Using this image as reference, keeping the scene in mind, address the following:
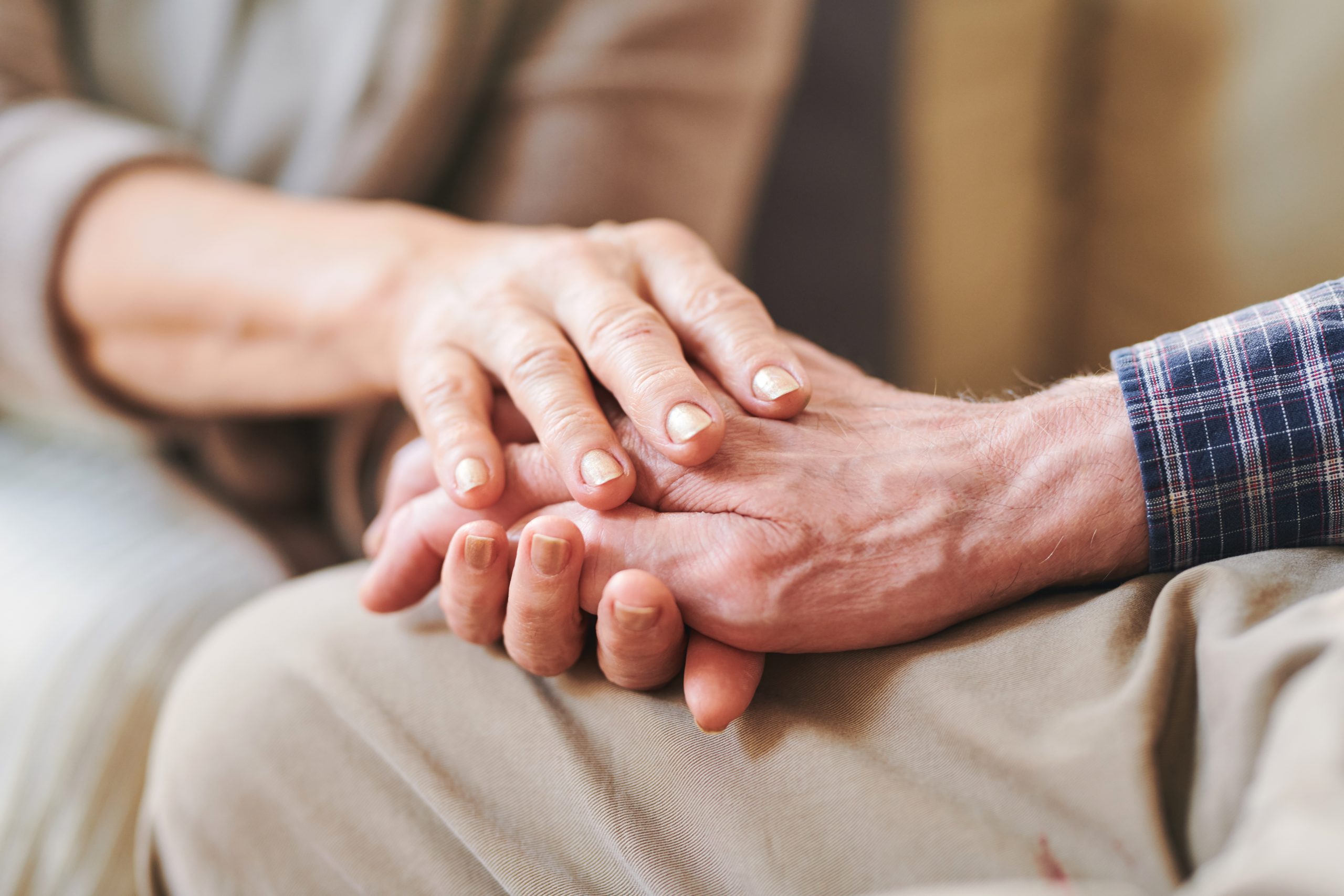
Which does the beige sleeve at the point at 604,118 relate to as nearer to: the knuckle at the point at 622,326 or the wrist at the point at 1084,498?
the knuckle at the point at 622,326

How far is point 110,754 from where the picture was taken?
676 mm

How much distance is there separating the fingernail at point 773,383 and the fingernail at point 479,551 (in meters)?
0.15

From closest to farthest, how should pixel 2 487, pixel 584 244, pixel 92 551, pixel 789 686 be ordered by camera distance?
pixel 789 686 → pixel 584 244 → pixel 92 551 → pixel 2 487

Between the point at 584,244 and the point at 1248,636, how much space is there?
408mm

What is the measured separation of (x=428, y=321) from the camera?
2.01 feet

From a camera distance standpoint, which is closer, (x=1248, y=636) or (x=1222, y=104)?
(x=1248, y=636)

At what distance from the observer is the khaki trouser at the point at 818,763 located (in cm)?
30

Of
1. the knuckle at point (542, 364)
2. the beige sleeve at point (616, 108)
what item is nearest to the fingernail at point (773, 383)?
the knuckle at point (542, 364)

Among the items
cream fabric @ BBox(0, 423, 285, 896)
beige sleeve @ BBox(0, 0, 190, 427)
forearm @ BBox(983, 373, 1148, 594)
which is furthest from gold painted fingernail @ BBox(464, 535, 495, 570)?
beige sleeve @ BBox(0, 0, 190, 427)

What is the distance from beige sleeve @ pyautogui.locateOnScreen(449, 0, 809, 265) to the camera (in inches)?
34.3

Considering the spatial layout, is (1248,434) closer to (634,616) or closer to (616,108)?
(634,616)

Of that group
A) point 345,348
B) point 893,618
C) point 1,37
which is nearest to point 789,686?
point 893,618

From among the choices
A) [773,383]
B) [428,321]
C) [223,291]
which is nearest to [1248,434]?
[773,383]

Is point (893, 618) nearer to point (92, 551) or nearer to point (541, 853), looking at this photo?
point (541, 853)
